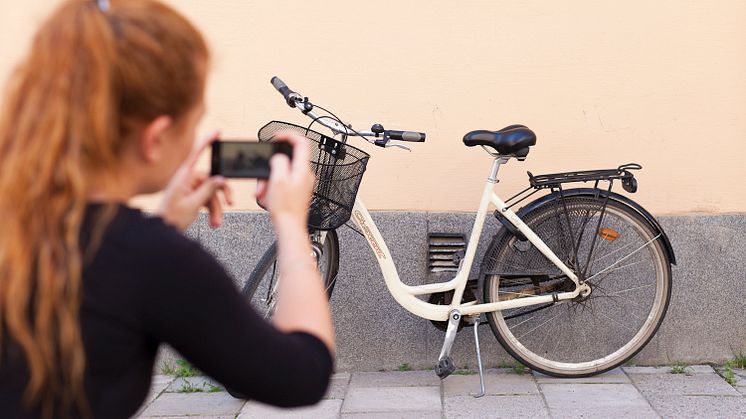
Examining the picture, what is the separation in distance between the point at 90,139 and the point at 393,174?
3.53 metres

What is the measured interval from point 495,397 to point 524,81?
156 centimetres

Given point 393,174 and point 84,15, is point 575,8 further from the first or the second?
point 84,15

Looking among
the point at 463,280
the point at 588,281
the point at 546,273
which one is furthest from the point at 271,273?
the point at 588,281

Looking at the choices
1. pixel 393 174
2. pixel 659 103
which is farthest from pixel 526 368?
pixel 659 103

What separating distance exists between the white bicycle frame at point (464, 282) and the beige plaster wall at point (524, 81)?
0.41 metres

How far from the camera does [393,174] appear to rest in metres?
4.66

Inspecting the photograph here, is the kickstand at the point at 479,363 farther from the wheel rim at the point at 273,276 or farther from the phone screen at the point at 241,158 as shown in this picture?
the phone screen at the point at 241,158

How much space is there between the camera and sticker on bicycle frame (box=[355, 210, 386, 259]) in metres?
4.16

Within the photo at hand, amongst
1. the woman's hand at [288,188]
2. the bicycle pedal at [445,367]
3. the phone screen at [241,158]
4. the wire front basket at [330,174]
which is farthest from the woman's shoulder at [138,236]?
the bicycle pedal at [445,367]

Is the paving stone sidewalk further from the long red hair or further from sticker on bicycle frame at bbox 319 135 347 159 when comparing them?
the long red hair

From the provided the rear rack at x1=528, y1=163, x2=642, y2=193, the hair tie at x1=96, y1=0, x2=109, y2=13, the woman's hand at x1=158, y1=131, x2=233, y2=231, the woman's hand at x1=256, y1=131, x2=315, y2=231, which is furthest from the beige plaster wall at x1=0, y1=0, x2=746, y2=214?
the hair tie at x1=96, y1=0, x2=109, y2=13

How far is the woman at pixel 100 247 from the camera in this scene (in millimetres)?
1149

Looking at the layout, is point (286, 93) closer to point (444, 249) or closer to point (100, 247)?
point (444, 249)

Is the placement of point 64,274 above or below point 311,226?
above
